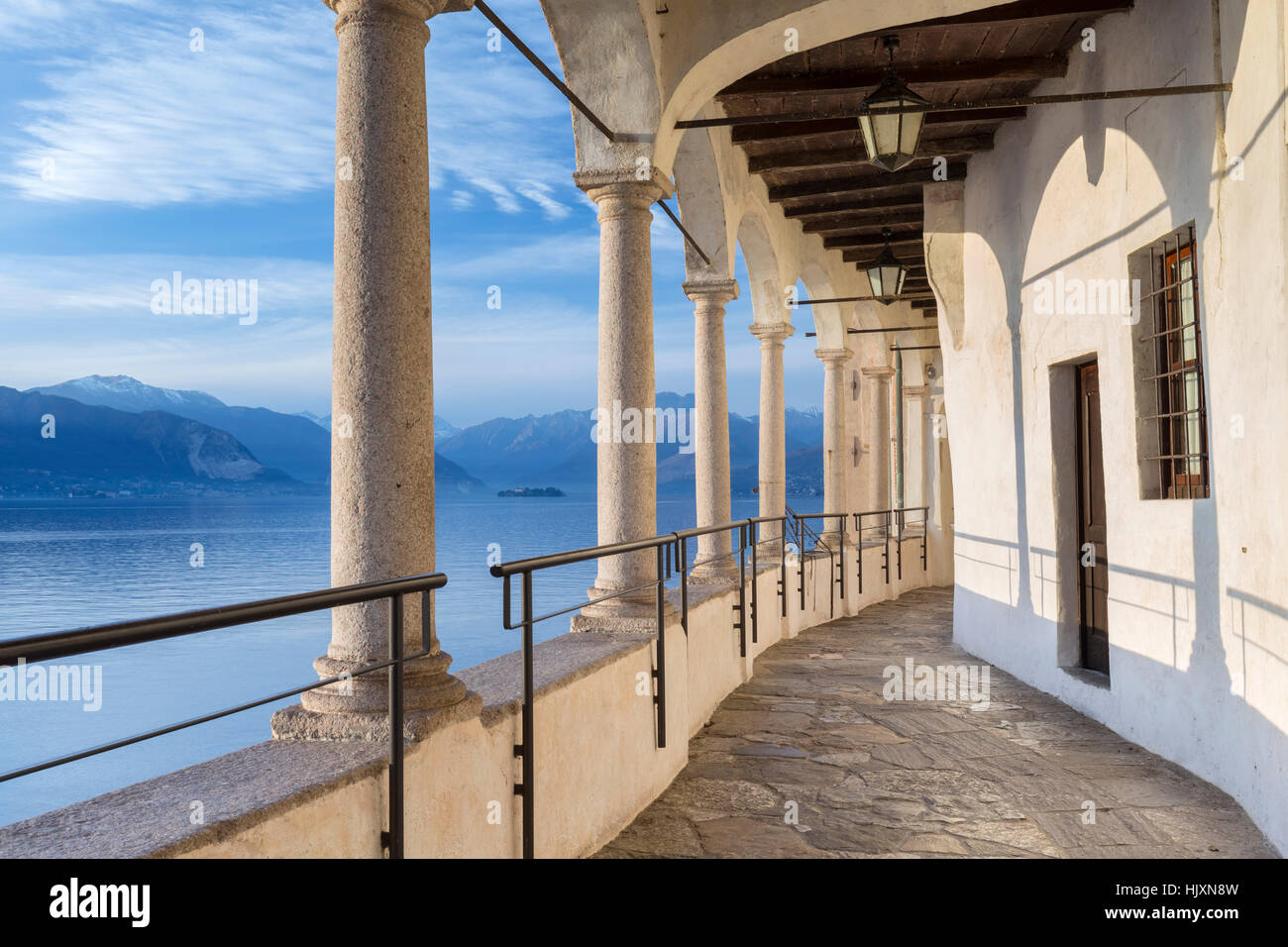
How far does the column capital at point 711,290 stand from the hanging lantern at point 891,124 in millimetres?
3211

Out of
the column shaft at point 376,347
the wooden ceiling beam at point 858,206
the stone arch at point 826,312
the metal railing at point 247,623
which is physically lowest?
Answer: the metal railing at point 247,623

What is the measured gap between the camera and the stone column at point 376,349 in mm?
3229

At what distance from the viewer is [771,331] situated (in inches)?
435

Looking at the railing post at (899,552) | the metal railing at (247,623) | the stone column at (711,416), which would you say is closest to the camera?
the metal railing at (247,623)

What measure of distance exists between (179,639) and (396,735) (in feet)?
153

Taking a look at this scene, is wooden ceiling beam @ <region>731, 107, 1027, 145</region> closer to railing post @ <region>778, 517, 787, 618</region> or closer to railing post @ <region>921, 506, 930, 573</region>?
railing post @ <region>778, 517, 787, 618</region>

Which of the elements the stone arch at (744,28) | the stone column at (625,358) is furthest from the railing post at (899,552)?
the stone arch at (744,28)

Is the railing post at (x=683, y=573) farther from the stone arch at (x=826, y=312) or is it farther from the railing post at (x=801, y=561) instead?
the stone arch at (x=826, y=312)

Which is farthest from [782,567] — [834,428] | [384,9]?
[384,9]

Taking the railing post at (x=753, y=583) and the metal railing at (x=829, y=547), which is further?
the metal railing at (x=829, y=547)

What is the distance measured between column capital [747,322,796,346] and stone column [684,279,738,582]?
2082 mm

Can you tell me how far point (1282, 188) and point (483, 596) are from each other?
155 ft

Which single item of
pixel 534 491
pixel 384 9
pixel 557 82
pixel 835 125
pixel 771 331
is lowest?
pixel 534 491

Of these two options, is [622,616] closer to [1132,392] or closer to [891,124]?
[891,124]
